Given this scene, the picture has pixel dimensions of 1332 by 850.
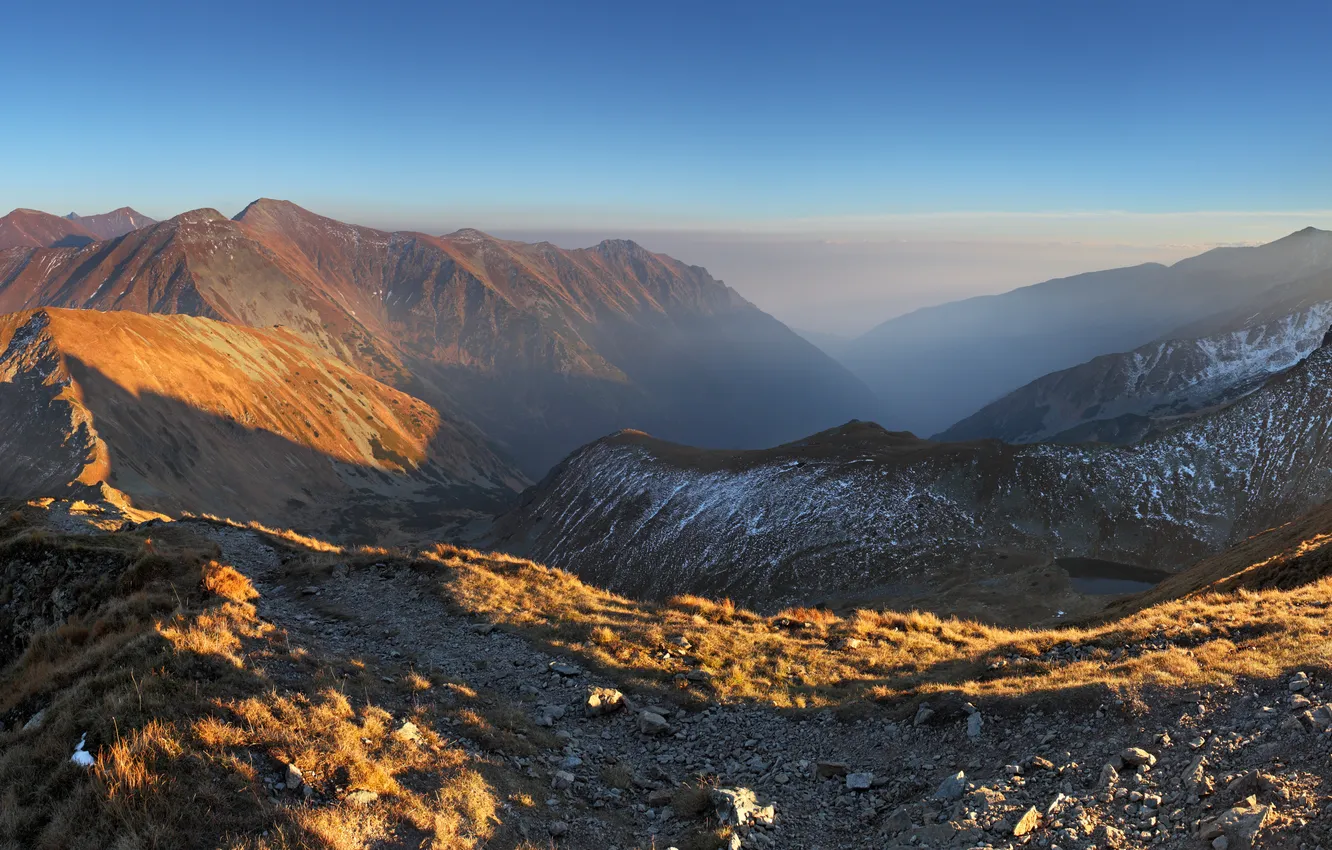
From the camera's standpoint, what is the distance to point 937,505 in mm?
72562

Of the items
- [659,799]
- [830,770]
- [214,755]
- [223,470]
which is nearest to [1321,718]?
[830,770]

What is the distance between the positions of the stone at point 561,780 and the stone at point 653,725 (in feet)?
8.38

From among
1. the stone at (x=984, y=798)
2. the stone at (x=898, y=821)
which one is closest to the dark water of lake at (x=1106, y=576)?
the stone at (x=984, y=798)

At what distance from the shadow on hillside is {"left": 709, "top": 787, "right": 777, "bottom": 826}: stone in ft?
400

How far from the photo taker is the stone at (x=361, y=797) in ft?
27.2

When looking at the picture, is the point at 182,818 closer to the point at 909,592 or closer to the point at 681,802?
the point at 681,802

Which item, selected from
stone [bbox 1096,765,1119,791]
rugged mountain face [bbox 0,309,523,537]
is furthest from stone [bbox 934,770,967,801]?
rugged mountain face [bbox 0,309,523,537]

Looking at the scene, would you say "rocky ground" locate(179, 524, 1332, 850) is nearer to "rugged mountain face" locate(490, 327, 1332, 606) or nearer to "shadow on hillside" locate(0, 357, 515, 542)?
"rugged mountain face" locate(490, 327, 1332, 606)

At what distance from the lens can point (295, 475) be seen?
177750mm

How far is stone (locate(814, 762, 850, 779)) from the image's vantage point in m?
11.3

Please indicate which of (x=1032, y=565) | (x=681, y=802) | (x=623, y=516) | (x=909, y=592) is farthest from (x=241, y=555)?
(x=623, y=516)

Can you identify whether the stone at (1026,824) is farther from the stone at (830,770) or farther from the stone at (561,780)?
the stone at (561,780)

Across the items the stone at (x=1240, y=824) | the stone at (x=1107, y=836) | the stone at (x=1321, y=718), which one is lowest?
the stone at (x=1107, y=836)

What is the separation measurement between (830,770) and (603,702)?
16.3ft
